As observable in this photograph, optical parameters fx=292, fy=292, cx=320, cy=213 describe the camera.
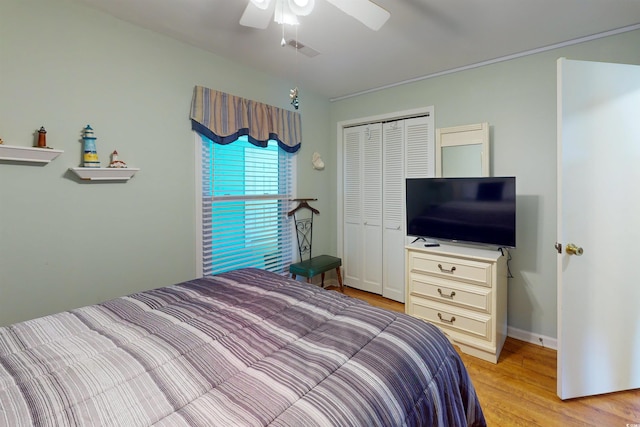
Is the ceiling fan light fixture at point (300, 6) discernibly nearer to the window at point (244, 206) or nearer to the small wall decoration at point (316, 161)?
the window at point (244, 206)

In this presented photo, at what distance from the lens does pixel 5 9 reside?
1674mm

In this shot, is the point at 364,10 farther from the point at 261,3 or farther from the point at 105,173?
the point at 105,173

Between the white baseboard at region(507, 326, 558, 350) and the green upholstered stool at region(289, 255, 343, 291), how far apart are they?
6.01ft

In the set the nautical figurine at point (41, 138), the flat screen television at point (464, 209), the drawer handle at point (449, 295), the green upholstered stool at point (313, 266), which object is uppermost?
the nautical figurine at point (41, 138)

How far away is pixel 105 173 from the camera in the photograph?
2.00 m

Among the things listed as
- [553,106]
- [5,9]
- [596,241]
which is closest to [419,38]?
[553,106]

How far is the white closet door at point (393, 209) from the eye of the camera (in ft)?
11.1

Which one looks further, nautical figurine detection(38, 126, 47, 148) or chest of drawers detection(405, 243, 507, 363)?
chest of drawers detection(405, 243, 507, 363)

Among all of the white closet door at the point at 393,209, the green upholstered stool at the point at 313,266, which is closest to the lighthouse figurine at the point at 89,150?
the green upholstered stool at the point at 313,266

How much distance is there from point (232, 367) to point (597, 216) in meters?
2.20

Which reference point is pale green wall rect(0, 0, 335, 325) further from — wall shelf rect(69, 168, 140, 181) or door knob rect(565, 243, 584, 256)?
door knob rect(565, 243, 584, 256)

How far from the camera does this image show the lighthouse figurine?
193 centimetres

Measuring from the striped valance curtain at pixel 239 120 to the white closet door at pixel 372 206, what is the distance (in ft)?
2.99

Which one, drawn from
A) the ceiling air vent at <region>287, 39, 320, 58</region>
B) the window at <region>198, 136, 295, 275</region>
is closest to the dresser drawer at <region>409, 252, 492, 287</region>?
the window at <region>198, 136, 295, 275</region>
